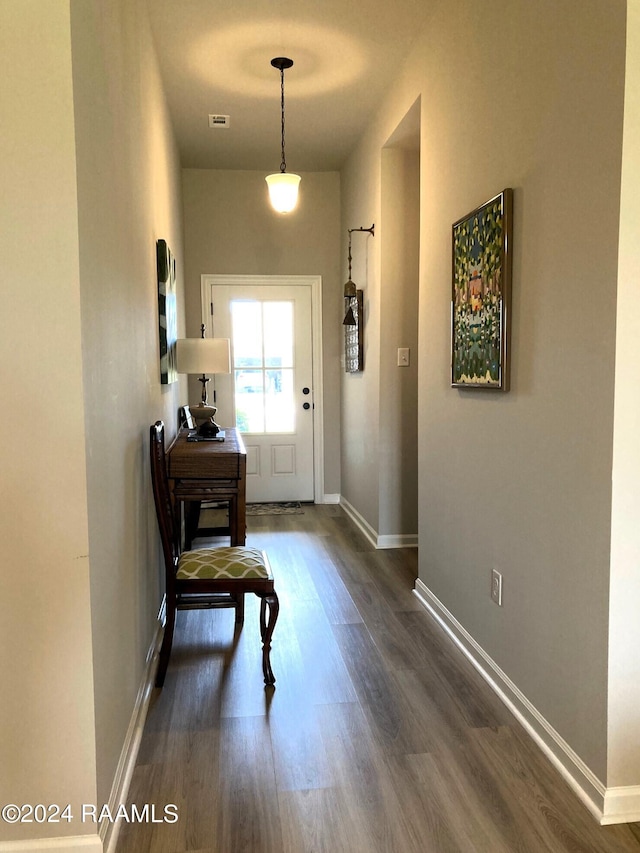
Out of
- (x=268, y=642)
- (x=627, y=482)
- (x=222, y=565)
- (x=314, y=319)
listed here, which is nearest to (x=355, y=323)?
(x=314, y=319)

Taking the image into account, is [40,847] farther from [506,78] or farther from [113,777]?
[506,78]

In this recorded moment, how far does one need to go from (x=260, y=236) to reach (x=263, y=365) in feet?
3.59

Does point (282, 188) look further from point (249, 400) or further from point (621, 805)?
point (621, 805)

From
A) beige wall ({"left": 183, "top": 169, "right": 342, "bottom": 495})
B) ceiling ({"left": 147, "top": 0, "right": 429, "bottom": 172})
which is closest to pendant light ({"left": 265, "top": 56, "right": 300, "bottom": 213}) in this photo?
ceiling ({"left": 147, "top": 0, "right": 429, "bottom": 172})

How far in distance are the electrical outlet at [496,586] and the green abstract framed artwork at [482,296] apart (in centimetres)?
69

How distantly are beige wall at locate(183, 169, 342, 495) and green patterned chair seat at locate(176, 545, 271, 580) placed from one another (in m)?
2.93

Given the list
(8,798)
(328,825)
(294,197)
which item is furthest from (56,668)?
(294,197)

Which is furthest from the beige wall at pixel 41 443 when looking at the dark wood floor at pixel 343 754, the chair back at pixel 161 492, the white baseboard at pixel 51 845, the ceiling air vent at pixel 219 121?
the ceiling air vent at pixel 219 121

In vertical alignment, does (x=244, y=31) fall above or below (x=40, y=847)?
above

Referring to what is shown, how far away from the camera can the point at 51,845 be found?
4.71 ft

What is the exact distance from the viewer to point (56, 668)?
1.43m

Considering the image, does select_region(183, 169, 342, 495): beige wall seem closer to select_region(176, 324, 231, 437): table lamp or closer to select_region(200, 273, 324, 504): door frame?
select_region(200, 273, 324, 504): door frame

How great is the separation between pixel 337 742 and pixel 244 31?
316 cm

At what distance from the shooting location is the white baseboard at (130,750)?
5.01 feet
